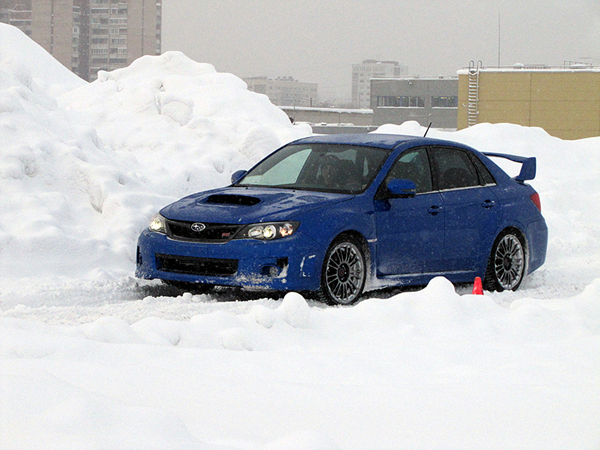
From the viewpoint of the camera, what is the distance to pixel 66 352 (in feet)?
13.7

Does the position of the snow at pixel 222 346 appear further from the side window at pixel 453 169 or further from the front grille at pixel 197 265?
the side window at pixel 453 169

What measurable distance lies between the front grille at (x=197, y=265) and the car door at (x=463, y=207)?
2135 millimetres

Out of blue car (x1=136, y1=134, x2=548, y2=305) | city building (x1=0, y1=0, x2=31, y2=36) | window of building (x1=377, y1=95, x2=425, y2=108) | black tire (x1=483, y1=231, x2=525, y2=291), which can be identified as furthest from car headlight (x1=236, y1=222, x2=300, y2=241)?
city building (x1=0, y1=0, x2=31, y2=36)

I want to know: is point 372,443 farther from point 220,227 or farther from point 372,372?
point 220,227

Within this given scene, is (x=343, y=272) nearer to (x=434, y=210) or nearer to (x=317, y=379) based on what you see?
(x=434, y=210)

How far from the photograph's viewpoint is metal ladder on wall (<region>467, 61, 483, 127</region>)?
81169 mm

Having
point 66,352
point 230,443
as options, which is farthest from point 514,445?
point 66,352

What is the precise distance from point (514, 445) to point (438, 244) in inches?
188

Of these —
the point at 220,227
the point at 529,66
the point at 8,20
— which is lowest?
the point at 220,227

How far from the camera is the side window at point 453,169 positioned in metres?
8.41

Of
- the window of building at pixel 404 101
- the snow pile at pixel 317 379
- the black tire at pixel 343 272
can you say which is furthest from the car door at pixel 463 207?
the window of building at pixel 404 101

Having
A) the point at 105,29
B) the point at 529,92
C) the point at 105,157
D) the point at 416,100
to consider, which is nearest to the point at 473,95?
the point at 529,92

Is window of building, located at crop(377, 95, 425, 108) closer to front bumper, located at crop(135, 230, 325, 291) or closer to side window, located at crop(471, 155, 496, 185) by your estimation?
side window, located at crop(471, 155, 496, 185)

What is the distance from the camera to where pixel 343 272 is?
24.1ft
